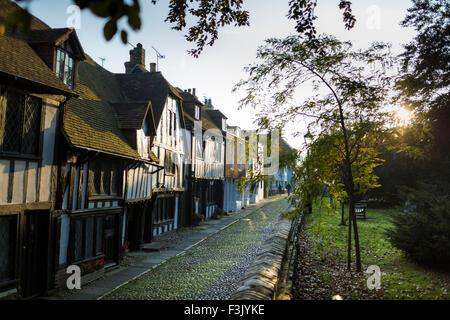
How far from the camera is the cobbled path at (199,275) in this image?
29.5 ft

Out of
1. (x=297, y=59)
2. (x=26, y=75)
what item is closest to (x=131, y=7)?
(x=26, y=75)

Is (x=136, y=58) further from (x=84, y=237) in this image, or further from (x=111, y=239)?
(x=84, y=237)

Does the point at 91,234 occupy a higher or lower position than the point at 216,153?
lower

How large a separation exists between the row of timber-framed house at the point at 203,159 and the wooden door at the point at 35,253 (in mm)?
14019

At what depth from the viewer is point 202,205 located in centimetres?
2634

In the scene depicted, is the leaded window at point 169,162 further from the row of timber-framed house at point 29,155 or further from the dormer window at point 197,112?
the row of timber-framed house at point 29,155

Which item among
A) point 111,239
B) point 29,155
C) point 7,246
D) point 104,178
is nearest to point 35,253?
point 7,246

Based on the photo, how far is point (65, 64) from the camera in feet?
→ 33.8

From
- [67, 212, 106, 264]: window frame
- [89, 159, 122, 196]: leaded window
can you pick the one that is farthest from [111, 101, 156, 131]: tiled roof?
[67, 212, 106, 264]: window frame

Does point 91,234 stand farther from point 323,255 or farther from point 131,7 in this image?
point 131,7

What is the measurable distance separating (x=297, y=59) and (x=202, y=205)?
18614 mm

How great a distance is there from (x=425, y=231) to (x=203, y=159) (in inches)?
687

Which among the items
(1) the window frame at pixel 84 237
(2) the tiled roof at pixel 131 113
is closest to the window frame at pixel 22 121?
(1) the window frame at pixel 84 237

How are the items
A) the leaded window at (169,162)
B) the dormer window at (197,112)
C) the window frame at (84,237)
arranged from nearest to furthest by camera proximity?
the window frame at (84,237) → the leaded window at (169,162) → the dormer window at (197,112)
